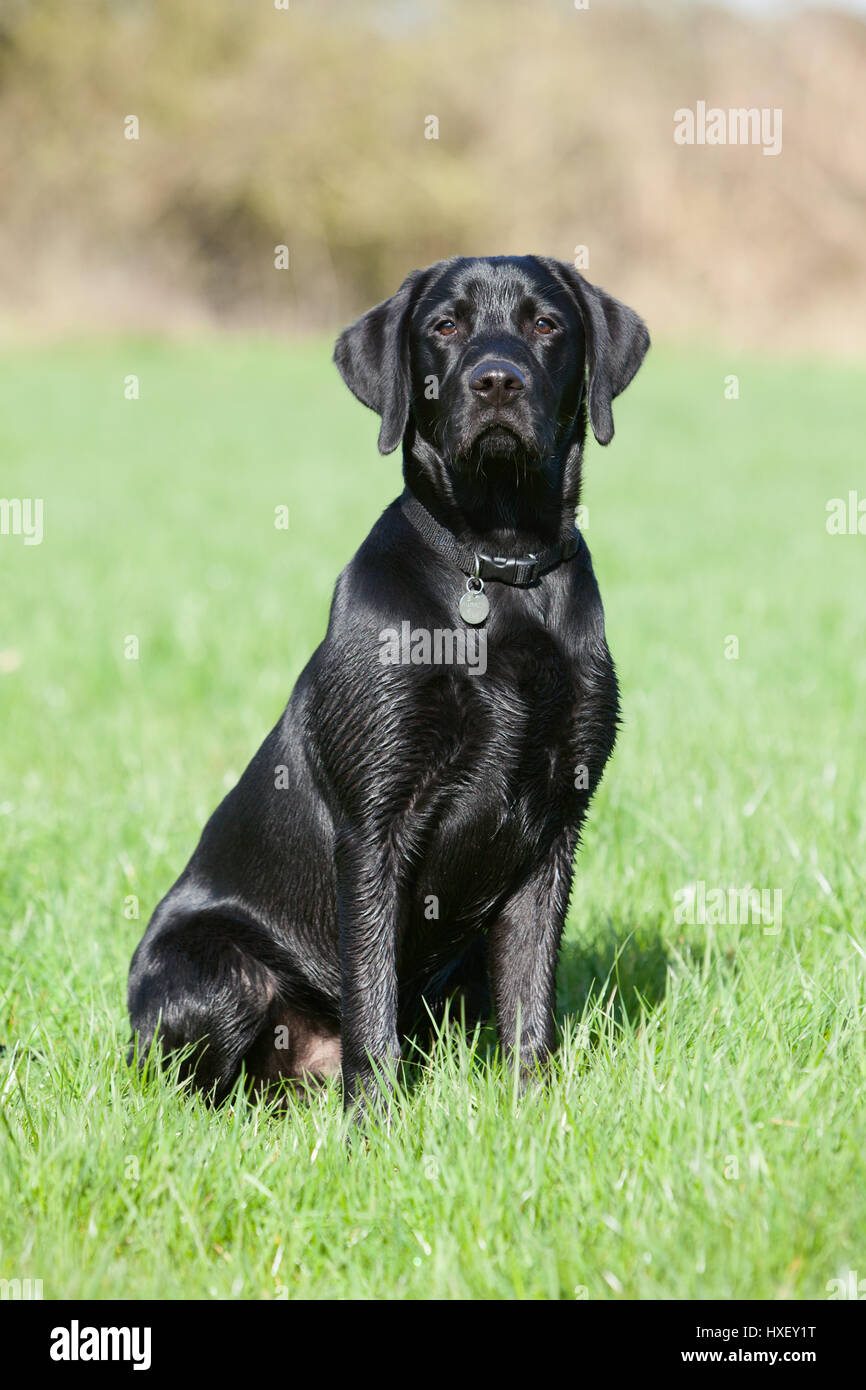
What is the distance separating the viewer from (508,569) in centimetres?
275

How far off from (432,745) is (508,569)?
15.7 inches

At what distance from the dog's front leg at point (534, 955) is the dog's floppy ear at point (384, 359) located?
977mm

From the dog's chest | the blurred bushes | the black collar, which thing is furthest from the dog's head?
the blurred bushes

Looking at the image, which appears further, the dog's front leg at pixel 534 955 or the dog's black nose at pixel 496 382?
the dog's front leg at pixel 534 955

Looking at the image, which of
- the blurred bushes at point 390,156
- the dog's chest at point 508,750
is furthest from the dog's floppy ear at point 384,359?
the blurred bushes at point 390,156

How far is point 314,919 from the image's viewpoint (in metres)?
2.92

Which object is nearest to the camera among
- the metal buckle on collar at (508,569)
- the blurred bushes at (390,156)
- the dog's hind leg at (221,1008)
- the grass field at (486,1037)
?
the grass field at (486,1037)

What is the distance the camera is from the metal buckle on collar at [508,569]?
2.74m

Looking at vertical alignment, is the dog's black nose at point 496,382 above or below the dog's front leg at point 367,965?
above

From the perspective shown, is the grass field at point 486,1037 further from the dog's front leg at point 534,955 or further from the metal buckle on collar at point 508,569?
the metal buckle on collar at point 508,569

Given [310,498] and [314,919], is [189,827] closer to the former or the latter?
[314,919]

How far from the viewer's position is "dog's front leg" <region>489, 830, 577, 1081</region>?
2.82 meters

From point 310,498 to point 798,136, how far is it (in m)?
34.0

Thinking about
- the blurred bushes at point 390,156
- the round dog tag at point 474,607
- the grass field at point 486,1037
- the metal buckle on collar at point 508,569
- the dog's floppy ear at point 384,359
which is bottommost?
the grass field at point 486,1037
